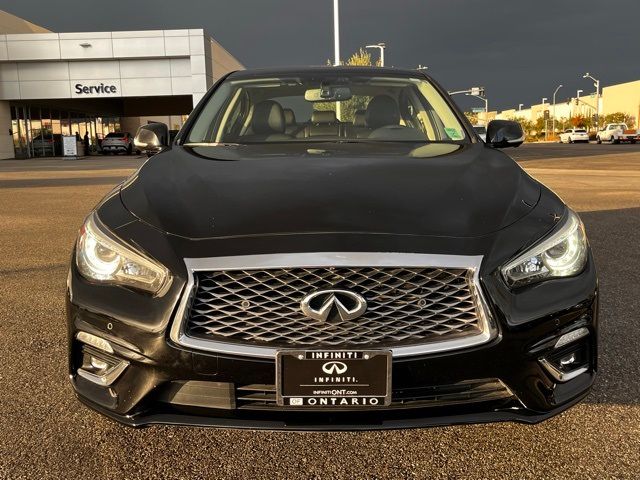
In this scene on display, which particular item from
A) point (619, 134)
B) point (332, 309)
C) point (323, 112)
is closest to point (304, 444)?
point (332, 309)

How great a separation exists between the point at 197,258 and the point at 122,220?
440 millimetres

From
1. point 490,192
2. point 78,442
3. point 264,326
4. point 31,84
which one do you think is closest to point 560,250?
point 490,192

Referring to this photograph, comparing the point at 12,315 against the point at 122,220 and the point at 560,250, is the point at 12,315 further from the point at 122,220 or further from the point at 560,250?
the point at 560,250

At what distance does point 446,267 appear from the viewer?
1.97 meters

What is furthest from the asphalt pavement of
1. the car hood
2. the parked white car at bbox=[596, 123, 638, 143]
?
the parked white car at bbox=[596, 123, 638, 143]

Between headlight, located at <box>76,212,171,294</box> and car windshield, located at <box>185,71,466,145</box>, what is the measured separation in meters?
1.23

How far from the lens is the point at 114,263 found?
2146 mm

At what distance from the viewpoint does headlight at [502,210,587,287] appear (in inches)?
81.0

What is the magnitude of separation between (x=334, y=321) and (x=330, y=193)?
1.87ft

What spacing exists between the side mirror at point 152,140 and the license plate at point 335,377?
186cm

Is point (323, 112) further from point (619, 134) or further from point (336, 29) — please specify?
point (619, 134)

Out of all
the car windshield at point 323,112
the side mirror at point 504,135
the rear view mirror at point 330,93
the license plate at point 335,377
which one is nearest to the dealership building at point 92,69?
the car windshield at point 323,112

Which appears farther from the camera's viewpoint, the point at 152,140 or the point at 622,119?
the point at 622,119

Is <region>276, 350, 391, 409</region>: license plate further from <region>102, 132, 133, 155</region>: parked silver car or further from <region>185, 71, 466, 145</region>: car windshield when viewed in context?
<region>102, 132, 133, 155</region>: parked silver car
